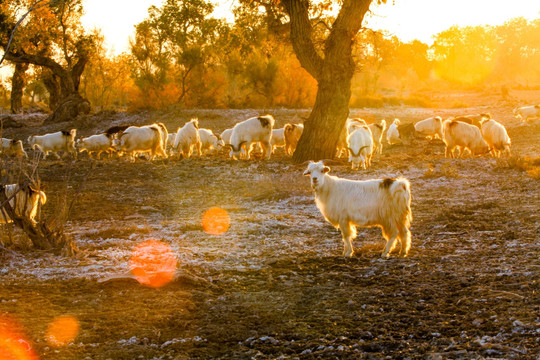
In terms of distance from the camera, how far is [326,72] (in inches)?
634

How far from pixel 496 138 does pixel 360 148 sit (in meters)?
5.48

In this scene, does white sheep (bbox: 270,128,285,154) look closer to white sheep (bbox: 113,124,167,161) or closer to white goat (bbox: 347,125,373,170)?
white sheep (bbox: 113,124,167,161)

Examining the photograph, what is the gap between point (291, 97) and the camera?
36906 mm

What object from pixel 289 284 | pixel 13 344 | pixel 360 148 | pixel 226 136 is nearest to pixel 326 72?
pixel 360 148

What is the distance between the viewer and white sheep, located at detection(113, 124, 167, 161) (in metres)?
19.0

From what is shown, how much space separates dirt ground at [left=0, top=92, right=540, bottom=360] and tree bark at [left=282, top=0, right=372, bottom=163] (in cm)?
401

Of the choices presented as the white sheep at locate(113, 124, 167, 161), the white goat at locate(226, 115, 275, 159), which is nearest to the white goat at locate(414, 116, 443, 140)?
the white goat at locate(226, 115, 275, 159)

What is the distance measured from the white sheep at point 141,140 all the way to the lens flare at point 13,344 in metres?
14.3

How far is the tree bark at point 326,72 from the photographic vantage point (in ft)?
51.8

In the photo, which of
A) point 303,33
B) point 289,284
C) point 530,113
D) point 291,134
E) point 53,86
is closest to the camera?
point 289,284

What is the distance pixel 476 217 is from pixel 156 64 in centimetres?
3403

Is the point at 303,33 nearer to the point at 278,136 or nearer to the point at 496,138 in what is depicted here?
the point at 278,136

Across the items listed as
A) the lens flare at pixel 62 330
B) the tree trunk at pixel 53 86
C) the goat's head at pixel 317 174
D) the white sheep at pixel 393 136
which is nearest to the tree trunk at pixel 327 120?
the goat's head at pixel 317 174

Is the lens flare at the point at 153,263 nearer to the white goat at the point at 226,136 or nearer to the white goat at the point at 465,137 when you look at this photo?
the white goat at the point at 465,137
